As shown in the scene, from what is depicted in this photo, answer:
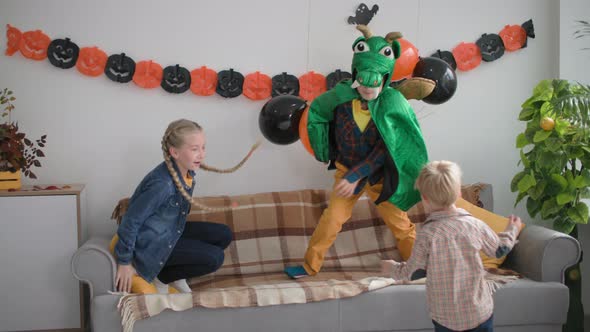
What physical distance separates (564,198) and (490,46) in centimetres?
98

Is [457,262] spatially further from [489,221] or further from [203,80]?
[203,80]

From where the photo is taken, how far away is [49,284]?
301 centimetres

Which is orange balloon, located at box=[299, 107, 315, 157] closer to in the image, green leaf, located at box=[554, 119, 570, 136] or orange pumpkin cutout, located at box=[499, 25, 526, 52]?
green leaf, located at box=[554, 119, 570, 136]

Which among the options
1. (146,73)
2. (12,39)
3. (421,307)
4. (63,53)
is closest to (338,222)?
(421,307)

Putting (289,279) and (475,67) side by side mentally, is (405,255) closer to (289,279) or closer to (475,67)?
(289,279)

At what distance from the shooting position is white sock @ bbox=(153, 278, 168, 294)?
8.95ft

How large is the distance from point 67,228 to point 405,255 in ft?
5.24

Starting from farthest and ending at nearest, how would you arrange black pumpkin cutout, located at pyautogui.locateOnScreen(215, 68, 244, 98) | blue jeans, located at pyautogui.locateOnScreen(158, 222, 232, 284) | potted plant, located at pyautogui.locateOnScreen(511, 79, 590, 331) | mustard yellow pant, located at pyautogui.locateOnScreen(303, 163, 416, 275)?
black pumpkin cutout, located at pyautogui.locateOnScreen(215, 68, 244, 98) → potted plant, located at pyautogui.locateOnScreen(511, 79, 590, 331) → mustard yellow pant, located at pyautogui.locateOnScreen(303, 163, 416, 275) → blue jeans, located at pyautogui.locateOnScreen(158, 222, 232, 284)

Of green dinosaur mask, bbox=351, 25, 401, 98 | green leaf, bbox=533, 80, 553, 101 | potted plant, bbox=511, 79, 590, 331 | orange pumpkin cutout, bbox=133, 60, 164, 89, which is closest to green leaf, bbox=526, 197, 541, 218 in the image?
potted plant, bbox=511, 79, 590, 331

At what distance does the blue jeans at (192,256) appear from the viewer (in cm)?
274

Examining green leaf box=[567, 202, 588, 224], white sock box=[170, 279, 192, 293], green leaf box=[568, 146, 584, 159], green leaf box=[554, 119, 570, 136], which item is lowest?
white sock box=[170, 279, 192, 293]

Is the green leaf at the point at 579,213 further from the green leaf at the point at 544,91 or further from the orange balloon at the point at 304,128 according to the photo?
the orange balloon at the point at 304,128

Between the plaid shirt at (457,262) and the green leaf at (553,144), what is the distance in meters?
1.20

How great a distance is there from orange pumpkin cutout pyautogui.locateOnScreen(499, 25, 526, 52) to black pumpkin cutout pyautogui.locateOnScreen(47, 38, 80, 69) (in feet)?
7.49
